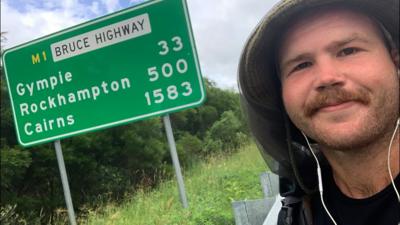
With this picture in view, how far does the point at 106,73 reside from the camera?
5168mm

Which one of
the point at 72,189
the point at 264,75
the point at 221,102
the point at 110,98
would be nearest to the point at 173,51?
the point at 110,98

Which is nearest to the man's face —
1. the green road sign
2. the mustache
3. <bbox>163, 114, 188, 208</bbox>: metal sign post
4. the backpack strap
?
the mustache

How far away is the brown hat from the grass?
252 cm

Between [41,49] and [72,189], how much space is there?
16255 millimetres

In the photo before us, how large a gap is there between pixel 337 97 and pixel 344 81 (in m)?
0.05

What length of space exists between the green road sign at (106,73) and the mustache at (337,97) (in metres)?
3.14

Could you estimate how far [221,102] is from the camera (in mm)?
34375

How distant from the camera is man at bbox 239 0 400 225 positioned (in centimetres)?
142

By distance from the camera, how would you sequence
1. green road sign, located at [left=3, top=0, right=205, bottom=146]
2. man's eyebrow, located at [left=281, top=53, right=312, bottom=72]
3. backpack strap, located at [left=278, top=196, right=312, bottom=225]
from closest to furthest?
1. man's eyebrow, located at [left=281, top=53, right=312, bottom=72]
2. backpack strap, located at [left=278, top=196, right=312, bottom=225]
3. green road sign, located at [left=3, top=0, right=205, bottom=146]

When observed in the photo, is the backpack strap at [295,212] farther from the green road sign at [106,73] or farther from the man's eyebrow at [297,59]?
the green road sign at [106,73]

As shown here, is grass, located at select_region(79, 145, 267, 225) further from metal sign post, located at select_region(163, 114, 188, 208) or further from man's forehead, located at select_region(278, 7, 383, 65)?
man's forehead, located at select_region(278, 7, 383, 65)

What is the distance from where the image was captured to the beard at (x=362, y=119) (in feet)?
4.62

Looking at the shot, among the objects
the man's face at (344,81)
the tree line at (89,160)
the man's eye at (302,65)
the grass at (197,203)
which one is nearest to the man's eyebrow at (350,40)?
the man's face at (344,81)

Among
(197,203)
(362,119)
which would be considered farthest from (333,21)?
(197,203)
